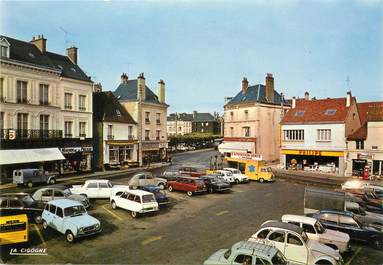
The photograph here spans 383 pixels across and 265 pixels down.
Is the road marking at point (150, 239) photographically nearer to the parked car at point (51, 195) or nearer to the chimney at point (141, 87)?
the parked car at point (51, 195)

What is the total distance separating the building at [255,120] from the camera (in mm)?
49938

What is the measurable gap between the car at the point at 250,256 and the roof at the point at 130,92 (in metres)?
39.5

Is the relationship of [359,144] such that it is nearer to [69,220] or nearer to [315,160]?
[315,160]

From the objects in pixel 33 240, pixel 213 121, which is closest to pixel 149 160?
pixel 33 240

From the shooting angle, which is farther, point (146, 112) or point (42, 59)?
point (146, 112)

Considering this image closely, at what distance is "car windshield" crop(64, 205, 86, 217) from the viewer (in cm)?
1554

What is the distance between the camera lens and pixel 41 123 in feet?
110

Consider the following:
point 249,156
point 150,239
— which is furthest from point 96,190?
point 249,156

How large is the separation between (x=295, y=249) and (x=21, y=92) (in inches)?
1195

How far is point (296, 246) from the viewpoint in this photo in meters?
12.3

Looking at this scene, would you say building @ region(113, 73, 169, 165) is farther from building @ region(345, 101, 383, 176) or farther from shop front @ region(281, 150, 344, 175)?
building @ region(345, 101, 383, 176)

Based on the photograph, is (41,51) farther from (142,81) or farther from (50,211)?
(50,211)

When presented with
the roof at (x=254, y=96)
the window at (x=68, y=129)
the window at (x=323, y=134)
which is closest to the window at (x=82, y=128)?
the window at (x=68, y=129)

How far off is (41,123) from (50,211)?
65.9 ft
